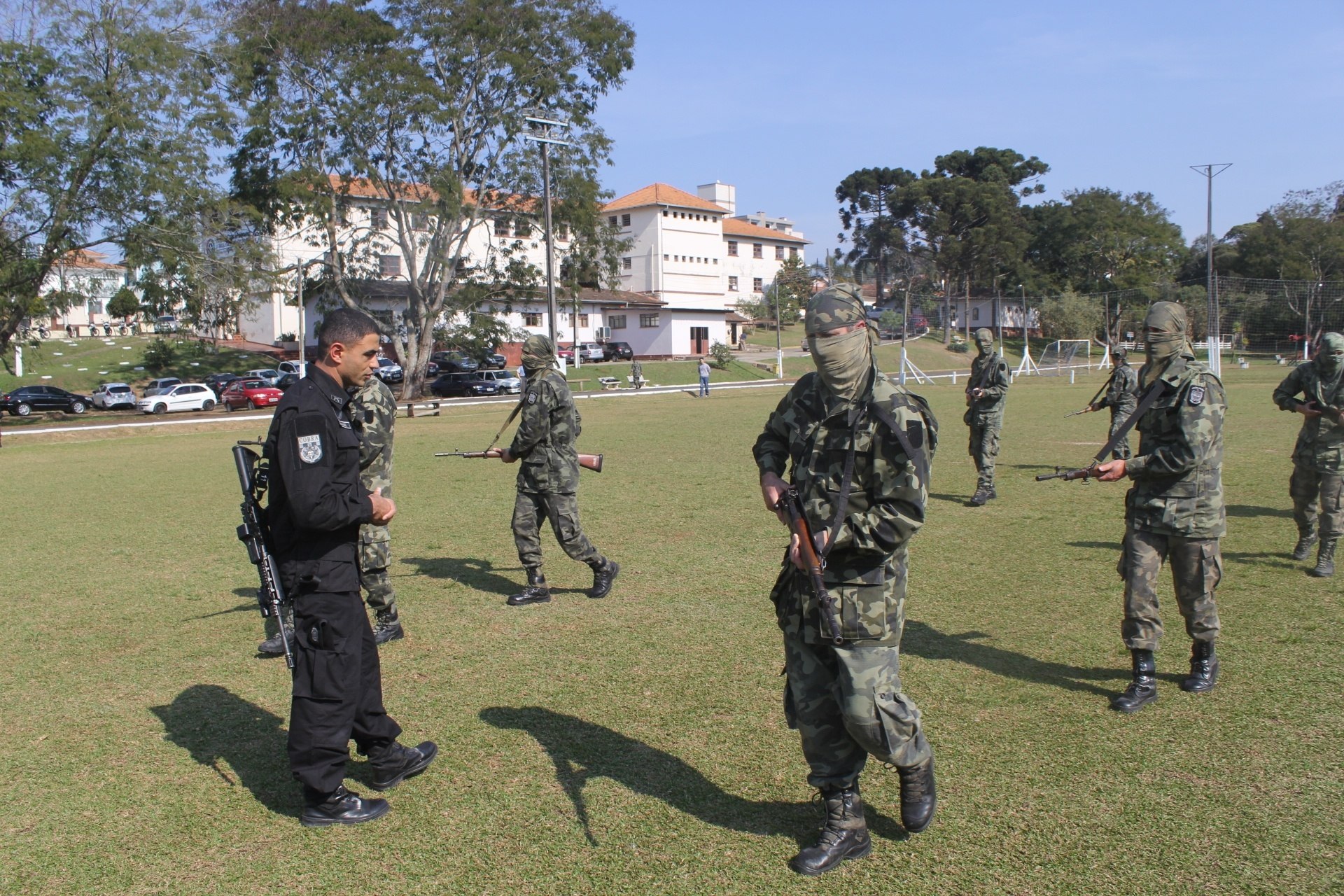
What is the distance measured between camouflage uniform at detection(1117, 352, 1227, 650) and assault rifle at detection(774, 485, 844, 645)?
2528 mm

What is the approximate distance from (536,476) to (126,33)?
35.2 meters

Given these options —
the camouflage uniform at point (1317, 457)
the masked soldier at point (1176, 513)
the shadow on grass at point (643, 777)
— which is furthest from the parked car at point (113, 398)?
the masked soldier at point (1176, 513)

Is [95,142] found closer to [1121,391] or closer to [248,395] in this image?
[248,395]

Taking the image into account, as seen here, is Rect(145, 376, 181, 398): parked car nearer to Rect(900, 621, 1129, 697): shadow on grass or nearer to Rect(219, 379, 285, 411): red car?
Rect(219, 379, 285, 411): red car

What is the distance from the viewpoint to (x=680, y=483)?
1410 centimetres

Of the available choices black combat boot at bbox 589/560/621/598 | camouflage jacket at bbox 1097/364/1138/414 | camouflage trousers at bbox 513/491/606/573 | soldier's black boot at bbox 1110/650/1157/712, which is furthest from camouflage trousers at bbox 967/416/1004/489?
soldier's black boot at bbox 1110/650/1157/712

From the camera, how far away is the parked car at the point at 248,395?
4122 cm

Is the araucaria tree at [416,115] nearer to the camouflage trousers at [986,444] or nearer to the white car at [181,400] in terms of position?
the white car at [181,400]

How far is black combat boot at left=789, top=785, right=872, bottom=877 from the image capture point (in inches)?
143

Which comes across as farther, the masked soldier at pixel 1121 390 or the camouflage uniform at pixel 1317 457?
the masked soldier at pixel 1121 390

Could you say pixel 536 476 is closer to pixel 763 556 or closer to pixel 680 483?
pixel 763 556

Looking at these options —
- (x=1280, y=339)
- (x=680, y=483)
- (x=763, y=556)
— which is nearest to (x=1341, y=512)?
(x=763, y=556)

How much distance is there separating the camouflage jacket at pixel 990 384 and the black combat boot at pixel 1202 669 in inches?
254

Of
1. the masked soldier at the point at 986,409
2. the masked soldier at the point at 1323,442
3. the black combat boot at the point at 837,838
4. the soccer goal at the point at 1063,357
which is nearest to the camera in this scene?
the black combat boot at the point at 837,838
